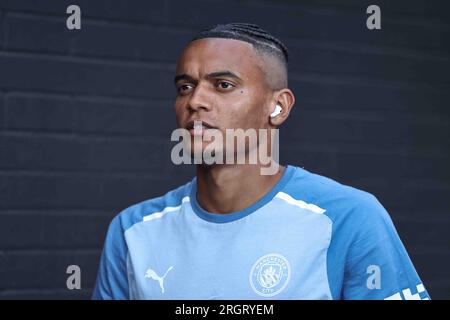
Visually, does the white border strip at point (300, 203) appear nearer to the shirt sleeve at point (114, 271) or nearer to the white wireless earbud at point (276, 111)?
the white wireless earbud at point (276, 111)

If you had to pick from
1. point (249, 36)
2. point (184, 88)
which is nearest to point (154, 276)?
point (184, 88)

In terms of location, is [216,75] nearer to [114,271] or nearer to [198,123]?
[198,123]

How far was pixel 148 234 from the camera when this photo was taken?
3.85 metres

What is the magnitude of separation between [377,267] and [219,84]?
0.93 m

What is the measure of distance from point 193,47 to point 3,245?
2087 millimetres

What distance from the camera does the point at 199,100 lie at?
3631 mm

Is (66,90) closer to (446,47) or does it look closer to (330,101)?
(330,101)

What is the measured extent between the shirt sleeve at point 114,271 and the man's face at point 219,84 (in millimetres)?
574

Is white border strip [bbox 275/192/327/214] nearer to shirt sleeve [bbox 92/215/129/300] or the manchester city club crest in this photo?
the manchester city club crest

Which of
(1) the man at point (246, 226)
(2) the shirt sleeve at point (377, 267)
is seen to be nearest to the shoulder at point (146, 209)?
(1) the man at point (246, 226)

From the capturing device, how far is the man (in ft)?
11.5

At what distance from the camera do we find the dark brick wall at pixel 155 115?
17.4 feet

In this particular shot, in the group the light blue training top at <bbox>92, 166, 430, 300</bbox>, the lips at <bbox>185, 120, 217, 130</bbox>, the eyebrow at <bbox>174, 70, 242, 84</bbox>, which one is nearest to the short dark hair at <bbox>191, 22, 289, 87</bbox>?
the eyebrow at <bbox>174, 70, 242, 84</bbox>
